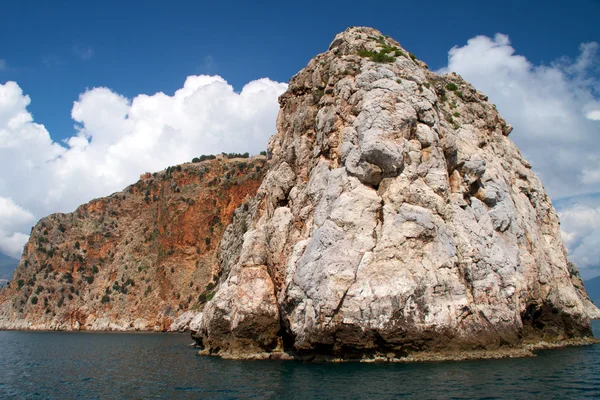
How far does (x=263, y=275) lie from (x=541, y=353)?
20096 mm

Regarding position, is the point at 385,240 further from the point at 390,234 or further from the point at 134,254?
the point at 134,254

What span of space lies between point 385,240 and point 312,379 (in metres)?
10.1

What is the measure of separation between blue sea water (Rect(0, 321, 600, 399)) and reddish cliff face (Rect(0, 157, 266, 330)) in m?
46.3

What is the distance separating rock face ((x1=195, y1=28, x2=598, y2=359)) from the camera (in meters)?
28.0

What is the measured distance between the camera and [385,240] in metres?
29.7

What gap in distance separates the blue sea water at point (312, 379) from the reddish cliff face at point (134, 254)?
152 ft

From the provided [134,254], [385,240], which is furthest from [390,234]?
[134,254]

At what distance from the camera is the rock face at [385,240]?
28000 mm

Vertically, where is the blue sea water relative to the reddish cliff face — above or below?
below

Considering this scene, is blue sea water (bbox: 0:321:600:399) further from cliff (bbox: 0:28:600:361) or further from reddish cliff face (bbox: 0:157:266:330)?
reddish cliff face (bbox: 0:157:266:330)

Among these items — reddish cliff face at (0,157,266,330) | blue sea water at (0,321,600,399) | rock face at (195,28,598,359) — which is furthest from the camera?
reddish cliff face at (0,157,266,330)

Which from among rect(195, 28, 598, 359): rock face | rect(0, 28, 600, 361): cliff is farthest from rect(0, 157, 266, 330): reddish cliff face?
rect(195, 28, 598, 359): rock face

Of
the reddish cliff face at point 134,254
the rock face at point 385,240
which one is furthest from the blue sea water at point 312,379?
the reddish cliff face at point 134,254

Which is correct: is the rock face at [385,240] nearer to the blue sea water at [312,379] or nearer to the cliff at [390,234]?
the cliff at [390,234]
